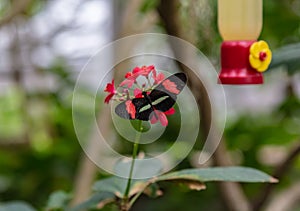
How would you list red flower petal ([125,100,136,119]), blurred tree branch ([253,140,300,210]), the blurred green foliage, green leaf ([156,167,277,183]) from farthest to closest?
1. the blurred green foliage
2. blurred tree branch ([253,140,300,210])
3. green leaf ([156,167,277,183])
4. red flower petal ([125,100,136,119])

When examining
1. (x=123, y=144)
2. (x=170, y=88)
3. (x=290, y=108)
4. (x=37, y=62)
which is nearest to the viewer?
(x=170, y=88)

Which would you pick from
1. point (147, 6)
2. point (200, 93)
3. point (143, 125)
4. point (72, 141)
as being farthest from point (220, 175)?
point (72, 141)

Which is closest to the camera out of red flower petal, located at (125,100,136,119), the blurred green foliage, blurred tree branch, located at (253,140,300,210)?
red flower petal, located at (125,100,136,119)

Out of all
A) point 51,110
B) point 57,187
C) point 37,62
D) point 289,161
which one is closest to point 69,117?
point 51,110

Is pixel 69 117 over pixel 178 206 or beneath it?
over

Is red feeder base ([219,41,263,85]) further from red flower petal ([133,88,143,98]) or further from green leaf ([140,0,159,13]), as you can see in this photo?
green leaf ([140,0,159,13])

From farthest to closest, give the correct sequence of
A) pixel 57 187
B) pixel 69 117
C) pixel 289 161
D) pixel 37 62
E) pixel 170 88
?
pixel 37 62
pixel 69 117
pixel 57 187
pixel 289 161
pixel 170 88

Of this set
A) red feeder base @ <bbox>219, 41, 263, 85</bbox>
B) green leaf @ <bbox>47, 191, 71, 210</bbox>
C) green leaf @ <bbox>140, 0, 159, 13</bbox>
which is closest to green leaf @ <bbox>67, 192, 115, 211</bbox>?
green leaf @ <bbox>47, 191, 71, 210</bbox>

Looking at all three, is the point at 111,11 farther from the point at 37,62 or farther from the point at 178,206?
the point at 178,206
